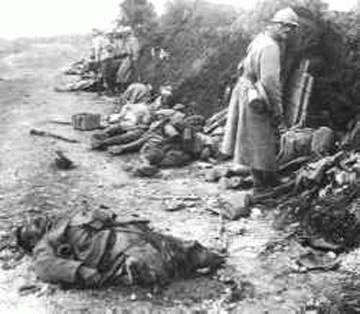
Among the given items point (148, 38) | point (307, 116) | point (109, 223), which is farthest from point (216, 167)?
point (148, 38)

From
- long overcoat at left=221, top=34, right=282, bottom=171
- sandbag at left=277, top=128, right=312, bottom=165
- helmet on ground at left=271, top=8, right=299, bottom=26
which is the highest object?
helmet on ground at left=271, top=8, right=299, bottom=26

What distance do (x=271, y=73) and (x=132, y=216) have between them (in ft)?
6.89

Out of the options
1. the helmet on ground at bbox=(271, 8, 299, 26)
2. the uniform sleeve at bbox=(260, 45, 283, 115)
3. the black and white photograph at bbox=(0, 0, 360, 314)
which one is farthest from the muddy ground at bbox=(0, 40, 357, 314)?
the helmet on ground at bbox=(271, 8, 299, 26)

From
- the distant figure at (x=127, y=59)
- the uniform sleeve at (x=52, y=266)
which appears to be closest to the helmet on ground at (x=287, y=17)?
the uniform sleeve at (x=52, y=266)

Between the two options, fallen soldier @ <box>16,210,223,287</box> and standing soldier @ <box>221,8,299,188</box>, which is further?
standing soldier @ <box>221,8,299,188</box>

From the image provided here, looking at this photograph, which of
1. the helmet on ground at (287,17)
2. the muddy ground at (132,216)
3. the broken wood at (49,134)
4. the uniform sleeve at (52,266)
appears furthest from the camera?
the broken wood at (49,134)

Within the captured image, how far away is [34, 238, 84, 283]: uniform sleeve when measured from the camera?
548cm

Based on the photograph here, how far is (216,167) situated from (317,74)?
1890 mm

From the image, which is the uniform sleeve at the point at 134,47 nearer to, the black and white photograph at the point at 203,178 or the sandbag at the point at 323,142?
the black and white photograph at the point at 203,178

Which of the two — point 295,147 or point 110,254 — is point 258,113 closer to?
point 295,147

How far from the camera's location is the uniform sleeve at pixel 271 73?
23.3 ft

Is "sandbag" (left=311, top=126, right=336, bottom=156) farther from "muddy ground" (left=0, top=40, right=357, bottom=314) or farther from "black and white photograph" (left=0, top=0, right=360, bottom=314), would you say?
"muddy ground" (left=0, top=40, right=357, bottom=314)

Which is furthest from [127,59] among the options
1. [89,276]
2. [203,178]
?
[89,276]

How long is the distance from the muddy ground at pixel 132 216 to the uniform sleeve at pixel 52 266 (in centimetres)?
10
